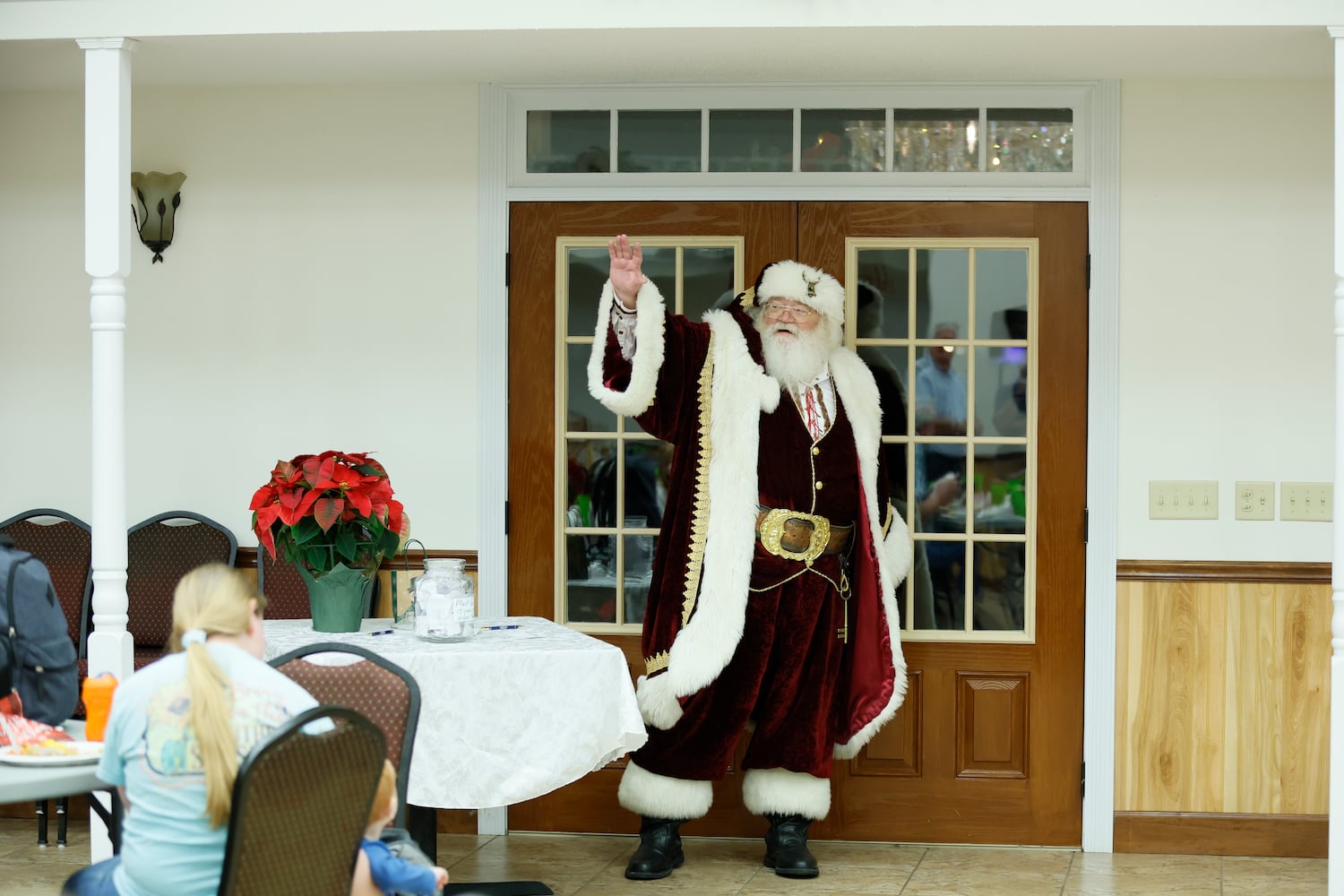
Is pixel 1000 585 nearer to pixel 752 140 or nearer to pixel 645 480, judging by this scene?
pixel 645 480

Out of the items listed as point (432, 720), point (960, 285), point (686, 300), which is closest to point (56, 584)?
point (432, 720)

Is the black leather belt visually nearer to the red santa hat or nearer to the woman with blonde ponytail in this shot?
the red santa hat

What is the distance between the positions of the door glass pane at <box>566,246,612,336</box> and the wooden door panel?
0.62 meters

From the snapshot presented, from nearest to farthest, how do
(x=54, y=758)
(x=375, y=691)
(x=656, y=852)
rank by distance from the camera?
(x=54, y=758), (x=375, y=691), (x=656, y=852)

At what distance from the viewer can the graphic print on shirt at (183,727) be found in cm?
213

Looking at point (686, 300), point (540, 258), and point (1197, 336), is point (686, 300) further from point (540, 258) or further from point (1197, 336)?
point (1197, 336)

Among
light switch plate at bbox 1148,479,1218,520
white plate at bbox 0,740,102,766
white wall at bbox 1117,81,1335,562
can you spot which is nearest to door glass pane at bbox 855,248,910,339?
white wall at bbox 1117,81,1335,562

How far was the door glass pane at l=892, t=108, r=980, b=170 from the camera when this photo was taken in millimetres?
4465

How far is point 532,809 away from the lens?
4590 millimetres

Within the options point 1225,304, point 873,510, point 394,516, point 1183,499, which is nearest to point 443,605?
point 394,516

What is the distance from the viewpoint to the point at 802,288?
13.5 ft

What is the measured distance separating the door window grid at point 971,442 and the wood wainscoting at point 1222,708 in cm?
31

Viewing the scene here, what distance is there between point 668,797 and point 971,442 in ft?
4.56

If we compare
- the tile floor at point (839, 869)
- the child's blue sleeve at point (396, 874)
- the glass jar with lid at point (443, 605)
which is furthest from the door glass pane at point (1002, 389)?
the child's blue sleeve at point (396, 874)
